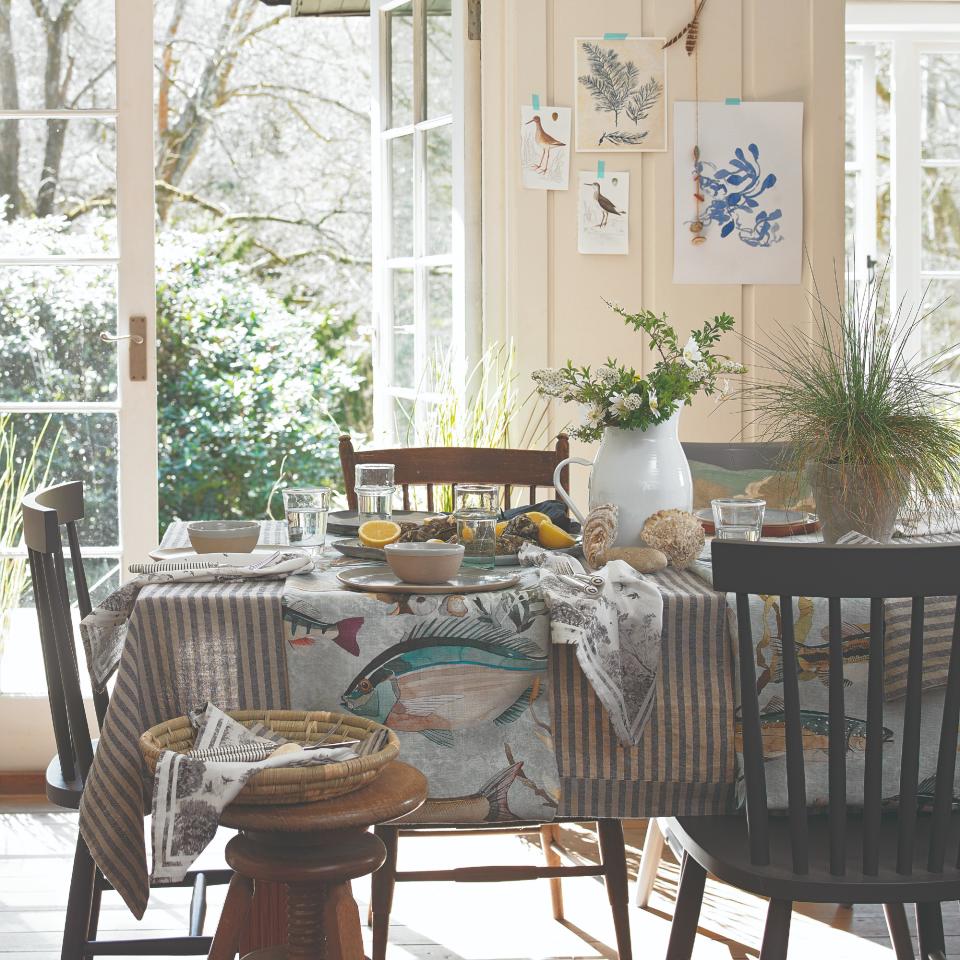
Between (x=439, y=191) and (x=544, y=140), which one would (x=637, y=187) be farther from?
(x=439, y=191)

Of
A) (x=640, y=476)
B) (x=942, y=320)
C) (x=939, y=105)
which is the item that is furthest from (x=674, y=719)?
(x=939, y=105)

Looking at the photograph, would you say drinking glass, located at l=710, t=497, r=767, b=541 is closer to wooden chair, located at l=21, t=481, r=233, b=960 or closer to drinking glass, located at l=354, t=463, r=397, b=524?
drinking glass, located at l=354, t=463, r=397, b=524

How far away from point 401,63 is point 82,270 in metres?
1.18

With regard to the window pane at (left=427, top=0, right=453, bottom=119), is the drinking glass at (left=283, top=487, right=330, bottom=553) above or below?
below

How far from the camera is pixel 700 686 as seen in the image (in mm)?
1632

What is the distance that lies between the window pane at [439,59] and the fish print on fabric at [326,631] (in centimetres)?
232

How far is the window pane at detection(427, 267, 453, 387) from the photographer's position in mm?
3650

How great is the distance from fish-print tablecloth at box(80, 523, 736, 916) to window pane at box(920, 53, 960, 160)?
11.0 feet

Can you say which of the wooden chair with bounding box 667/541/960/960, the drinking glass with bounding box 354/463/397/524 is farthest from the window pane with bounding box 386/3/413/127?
the wooden chair with bounding box 667/541/960/960

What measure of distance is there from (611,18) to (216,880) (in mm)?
2476

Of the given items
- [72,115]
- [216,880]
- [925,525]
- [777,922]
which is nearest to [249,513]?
[72,115]

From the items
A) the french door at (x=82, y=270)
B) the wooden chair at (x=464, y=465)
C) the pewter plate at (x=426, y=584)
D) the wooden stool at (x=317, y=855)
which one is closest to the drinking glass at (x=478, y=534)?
the pewter plate at (x=426, y=584)

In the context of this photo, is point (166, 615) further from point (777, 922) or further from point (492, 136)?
point (492, 136)

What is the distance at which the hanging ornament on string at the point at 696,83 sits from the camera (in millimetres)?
3361
